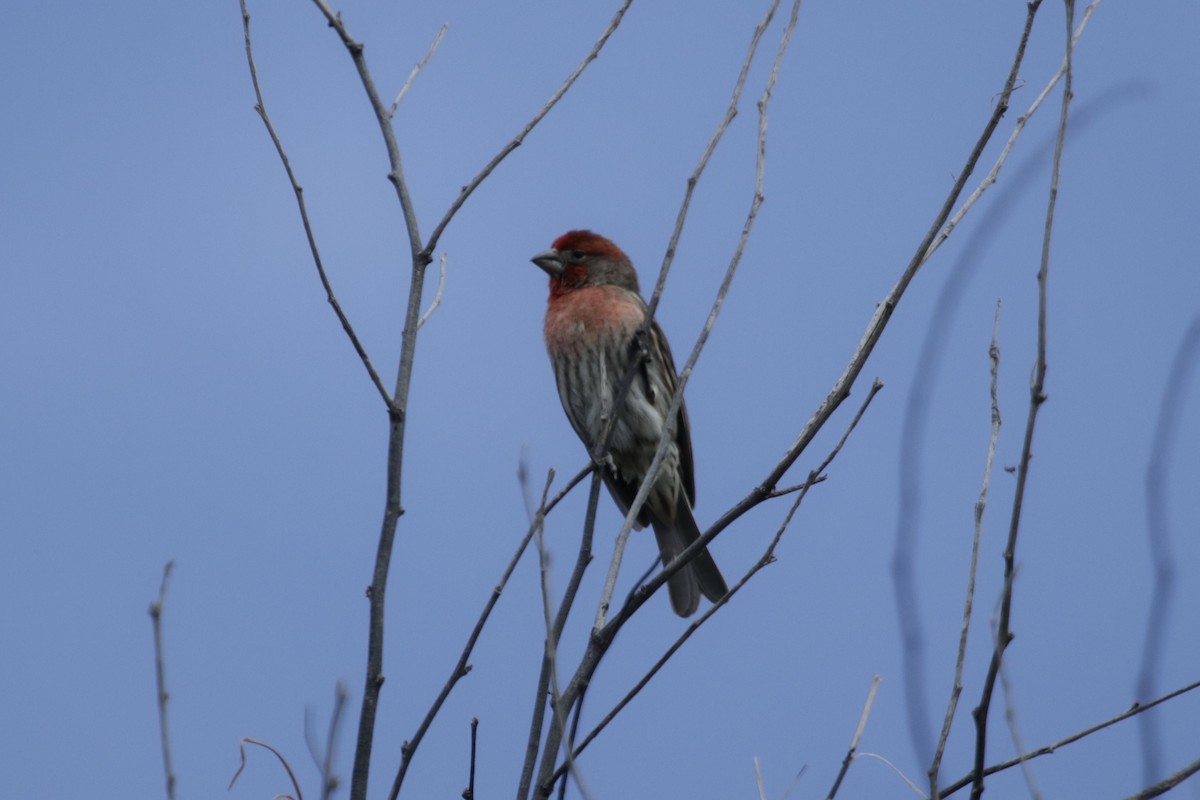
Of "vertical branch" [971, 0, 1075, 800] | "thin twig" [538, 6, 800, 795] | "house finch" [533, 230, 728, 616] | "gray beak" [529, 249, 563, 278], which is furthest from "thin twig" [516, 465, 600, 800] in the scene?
"gray beak" [529, 249, 563, 278]

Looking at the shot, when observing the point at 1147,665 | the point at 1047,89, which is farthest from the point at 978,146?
the point at 1147,665

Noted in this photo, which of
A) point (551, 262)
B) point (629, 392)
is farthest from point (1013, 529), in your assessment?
point (551, 262)

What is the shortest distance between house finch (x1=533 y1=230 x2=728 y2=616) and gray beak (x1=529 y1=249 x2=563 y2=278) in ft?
0.04

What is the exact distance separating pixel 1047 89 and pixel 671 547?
13.9 ft

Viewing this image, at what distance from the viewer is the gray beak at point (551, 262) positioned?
7.82 metres

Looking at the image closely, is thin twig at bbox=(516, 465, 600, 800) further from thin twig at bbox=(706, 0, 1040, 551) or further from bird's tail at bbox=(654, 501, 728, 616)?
bird's tail at bbox=(654, 501, 728, 616)

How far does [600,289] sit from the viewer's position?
7426mm

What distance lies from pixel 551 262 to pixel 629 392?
121cm

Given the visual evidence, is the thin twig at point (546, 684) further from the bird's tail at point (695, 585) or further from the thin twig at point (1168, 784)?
the bird's tail at point (695, 585)

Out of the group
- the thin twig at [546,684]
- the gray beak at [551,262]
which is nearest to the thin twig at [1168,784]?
the thin twig at [546,684]

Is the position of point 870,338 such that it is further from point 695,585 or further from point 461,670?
point 695,585

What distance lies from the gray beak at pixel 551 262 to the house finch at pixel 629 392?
1 centimetres

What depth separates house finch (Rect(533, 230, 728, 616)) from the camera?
22.9ft

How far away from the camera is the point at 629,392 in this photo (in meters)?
6.98
